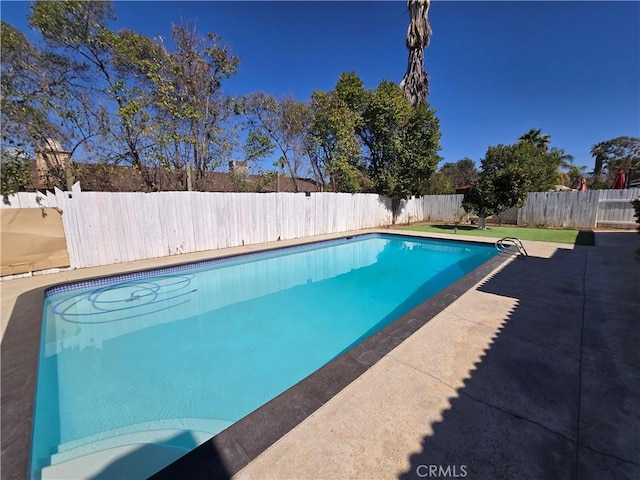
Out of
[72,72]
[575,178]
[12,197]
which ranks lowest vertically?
[12,197]

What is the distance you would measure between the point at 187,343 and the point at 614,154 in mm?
46726

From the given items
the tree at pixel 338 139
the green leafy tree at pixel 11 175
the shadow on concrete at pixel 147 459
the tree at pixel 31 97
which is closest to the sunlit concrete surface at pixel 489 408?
the shadow on concrete at pixel 147 459

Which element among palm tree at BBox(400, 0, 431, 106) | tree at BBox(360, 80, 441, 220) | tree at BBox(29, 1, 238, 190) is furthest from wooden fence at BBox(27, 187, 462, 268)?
palm tree at BBox(400, 0, 431, 106)

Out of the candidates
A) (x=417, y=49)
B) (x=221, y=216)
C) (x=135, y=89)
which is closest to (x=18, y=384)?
(x=221, y=216)

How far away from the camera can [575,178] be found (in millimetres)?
30500

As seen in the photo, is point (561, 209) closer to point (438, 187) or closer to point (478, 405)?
point (438, 187)

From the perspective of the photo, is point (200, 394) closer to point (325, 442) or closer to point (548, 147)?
point (325, 442)

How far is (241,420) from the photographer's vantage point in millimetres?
1802

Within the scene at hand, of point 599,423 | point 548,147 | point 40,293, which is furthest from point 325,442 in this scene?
point 548,147

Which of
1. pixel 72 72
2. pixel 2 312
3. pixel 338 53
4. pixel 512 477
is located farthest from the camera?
pixel 338 53

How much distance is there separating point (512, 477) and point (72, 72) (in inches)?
498

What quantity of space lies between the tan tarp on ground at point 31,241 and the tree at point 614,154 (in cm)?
4250

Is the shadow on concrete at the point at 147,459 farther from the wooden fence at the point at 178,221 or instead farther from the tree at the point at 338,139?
the tree at the point at 338,139

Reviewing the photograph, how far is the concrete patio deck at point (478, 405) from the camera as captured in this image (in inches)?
57.9
